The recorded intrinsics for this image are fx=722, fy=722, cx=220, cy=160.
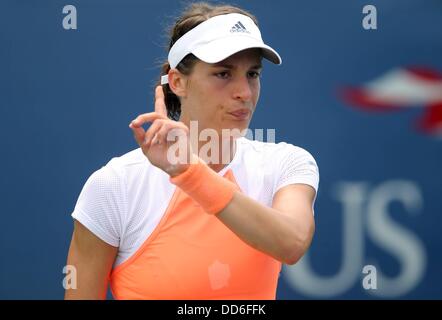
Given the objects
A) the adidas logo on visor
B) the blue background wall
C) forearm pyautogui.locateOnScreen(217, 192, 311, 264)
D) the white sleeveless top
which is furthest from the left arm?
the blue background wall

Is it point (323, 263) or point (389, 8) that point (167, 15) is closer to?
point (389, 8)

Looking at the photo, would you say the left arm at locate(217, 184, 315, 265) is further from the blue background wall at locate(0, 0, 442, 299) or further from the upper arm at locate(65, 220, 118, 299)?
the blue background wall at locate(0, 0, 442, 299)

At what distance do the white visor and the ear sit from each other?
0.02m

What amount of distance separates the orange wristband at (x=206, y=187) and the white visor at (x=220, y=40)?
34 cm

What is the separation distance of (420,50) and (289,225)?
155 centimetres

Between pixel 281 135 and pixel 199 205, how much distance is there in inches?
45.8

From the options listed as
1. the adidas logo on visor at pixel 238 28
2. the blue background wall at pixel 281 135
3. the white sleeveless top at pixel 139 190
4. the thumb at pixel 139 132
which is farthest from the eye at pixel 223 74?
the blue background wall at pixel 281 135

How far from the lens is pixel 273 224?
145cm

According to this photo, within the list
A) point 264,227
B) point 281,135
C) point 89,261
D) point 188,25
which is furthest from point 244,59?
point 281,135

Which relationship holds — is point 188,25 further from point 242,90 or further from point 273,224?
point 273,224

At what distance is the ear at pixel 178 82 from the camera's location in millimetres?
1828

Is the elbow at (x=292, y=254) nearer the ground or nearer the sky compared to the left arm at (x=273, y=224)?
nearer the ground

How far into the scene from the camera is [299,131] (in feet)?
9.07

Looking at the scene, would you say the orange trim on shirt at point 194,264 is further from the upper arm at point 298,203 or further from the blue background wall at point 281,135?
the blue background wall at point 281,135
